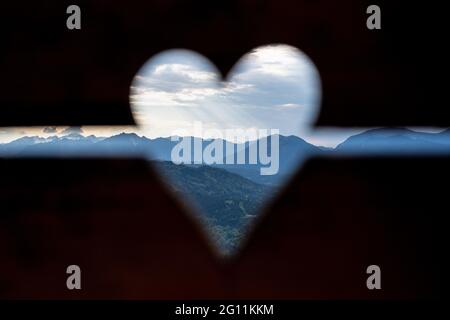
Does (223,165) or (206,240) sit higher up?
(223,165)

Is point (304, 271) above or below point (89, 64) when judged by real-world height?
below

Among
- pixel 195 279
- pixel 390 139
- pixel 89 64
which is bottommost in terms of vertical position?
pixel 195 279
